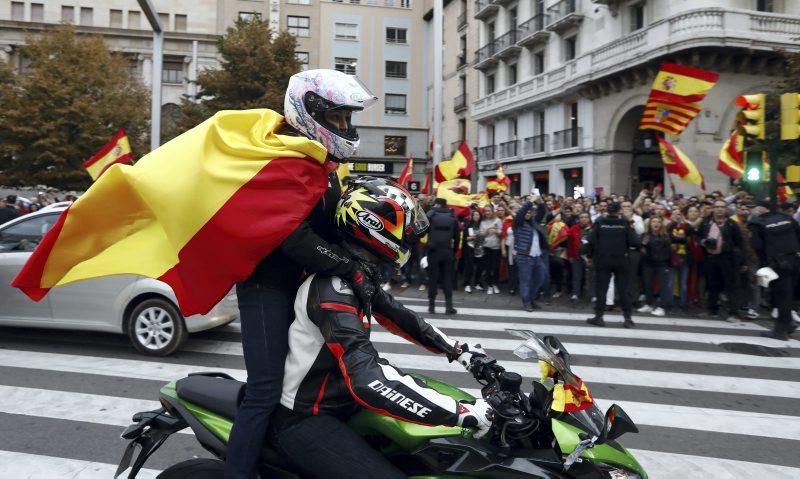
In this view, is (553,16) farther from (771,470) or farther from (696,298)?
(771,470)

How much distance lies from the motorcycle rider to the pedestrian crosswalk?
2021 millimetres

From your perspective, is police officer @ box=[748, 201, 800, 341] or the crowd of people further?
the crowd of people

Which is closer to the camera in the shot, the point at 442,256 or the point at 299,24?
the point at 442,256

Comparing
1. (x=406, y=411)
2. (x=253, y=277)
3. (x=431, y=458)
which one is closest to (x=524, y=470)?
(x=431, y=458)

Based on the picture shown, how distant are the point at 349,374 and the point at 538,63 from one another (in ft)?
118

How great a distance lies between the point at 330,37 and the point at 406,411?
49.2 m

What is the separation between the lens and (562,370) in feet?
7.41

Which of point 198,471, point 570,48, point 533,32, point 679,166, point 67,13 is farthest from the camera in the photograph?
point 67,13

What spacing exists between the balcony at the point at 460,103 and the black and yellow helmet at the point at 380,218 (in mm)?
43302

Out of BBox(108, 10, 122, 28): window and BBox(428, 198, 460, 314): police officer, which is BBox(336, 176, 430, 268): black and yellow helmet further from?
BBox(108, 10, 122, 28): window

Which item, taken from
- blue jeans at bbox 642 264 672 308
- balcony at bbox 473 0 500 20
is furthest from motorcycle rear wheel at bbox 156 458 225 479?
balcony at bbox 473 0 500 20

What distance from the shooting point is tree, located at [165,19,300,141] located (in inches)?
1076

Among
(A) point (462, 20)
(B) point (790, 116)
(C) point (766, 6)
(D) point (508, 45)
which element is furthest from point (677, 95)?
(A) point (462, 20)

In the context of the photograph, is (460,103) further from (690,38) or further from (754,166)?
(754,166)
